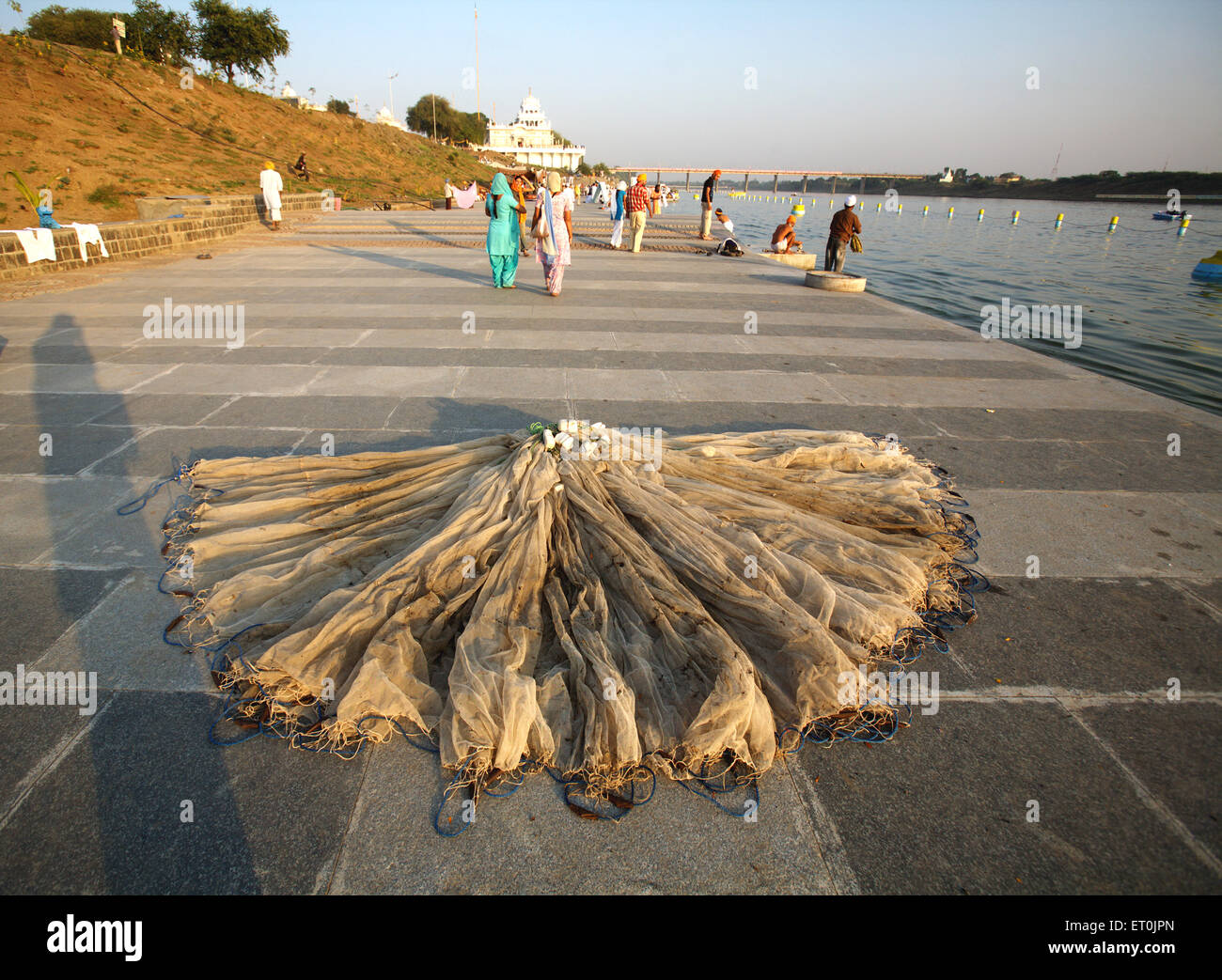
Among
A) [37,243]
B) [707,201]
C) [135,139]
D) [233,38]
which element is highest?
[233,38]

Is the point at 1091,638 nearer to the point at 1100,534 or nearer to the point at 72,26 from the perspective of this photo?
the point at 1100,534

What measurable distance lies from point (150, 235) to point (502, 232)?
903 cm

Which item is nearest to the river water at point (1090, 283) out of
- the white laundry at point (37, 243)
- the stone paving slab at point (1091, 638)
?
the stone paving slab at point (1091, 638)

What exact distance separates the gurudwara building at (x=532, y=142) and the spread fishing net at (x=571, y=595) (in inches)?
4384

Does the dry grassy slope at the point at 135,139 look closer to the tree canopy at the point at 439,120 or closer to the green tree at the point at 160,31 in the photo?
the green tree at the point at 160,31

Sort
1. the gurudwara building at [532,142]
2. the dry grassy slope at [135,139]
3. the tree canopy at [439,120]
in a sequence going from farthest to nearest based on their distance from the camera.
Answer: the gurudwara building at [532,142], the tree canopy at [439,120], the dry grassy slope at [135,139]

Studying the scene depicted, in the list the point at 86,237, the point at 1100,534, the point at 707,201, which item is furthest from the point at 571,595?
the point at 707,201

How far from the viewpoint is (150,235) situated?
13.7 meters

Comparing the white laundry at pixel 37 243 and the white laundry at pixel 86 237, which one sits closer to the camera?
the white laundry at pixel 37 243

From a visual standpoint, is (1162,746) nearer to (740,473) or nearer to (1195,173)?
(740,473)

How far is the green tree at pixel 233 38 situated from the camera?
45.6 meters

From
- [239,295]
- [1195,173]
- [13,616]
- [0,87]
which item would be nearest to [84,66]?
[0,87]

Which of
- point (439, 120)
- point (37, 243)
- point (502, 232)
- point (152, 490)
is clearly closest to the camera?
point (152, 490)

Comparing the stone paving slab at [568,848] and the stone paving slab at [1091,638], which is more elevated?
Answer: the stone paving slab at [1091,638]
